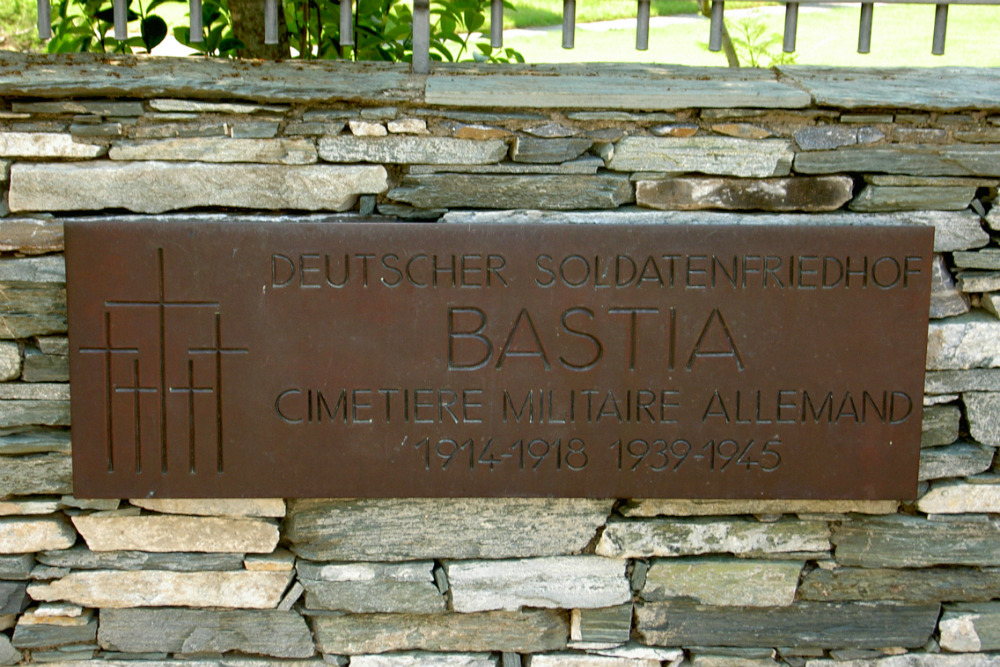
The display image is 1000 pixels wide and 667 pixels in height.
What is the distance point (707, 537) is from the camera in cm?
232

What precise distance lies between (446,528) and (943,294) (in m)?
1.39

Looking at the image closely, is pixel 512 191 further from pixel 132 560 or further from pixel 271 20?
pixel 132 560

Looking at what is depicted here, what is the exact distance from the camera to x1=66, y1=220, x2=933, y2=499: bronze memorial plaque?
2.14 metres

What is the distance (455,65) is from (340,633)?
1557 mm

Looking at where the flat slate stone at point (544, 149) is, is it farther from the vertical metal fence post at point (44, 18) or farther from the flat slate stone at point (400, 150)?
the vertical metal fence post at point (44, 18)

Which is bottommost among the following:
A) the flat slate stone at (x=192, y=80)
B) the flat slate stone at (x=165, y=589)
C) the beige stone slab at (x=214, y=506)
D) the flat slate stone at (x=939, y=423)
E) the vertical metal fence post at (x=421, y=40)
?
the flat slate stone at (x=165, y=589)

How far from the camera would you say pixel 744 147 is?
7.25ft

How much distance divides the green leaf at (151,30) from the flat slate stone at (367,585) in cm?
169

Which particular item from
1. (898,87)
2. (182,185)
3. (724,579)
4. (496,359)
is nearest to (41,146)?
(182,185)

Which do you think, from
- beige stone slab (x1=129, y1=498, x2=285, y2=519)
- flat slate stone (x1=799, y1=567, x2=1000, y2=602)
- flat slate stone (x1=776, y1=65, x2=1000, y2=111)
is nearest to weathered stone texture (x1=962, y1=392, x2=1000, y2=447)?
flat slate stone (x1=799, y1=567, x2=1000, y2=602)

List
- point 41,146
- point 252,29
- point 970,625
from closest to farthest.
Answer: point 41,146 → point 970,625 → point 252,29

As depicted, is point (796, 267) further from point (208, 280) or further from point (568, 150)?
point (208, 280)

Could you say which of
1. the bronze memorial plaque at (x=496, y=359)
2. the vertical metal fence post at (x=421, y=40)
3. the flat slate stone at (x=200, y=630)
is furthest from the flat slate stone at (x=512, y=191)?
the flat slate stone at (x=200, y=630)

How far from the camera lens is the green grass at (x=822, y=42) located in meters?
5.04
